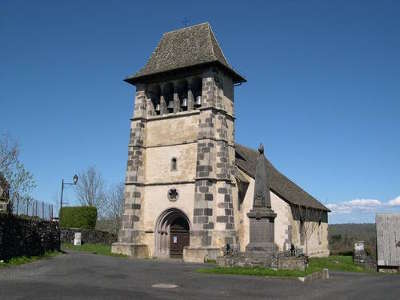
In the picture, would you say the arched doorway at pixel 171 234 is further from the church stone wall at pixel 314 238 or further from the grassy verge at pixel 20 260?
the grassy verge at pixel 20 260

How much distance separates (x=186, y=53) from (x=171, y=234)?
11.8 metres

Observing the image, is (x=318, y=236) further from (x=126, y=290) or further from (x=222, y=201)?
(x=126, y=290)

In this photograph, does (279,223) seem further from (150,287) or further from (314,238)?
(150,287)

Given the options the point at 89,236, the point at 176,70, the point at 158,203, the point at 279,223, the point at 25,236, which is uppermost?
the point at 176,70

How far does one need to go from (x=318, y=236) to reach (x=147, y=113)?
17221mm

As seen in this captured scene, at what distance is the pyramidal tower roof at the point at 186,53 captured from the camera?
1061 inches

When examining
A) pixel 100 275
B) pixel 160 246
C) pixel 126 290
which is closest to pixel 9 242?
pixel 100 275

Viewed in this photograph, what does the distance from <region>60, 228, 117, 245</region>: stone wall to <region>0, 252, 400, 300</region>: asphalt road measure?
59.8ft

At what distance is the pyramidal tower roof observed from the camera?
26.9 metres

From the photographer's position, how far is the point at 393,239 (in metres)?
30.7

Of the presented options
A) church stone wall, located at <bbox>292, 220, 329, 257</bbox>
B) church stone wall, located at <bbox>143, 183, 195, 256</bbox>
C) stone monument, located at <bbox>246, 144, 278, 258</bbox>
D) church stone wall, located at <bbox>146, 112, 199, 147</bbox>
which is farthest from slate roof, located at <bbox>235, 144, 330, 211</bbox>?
stone monument, located at <bbox>246, 144, 278, 258</bbox>

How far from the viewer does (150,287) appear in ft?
39.8

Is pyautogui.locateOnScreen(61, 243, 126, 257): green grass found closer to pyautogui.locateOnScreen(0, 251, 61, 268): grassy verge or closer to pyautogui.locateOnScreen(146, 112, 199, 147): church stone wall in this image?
pyautogui.locateOnScreen(0, 251, 61, 268): grassy verge

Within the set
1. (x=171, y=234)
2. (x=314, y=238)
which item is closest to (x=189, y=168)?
(x=171, y=234)
